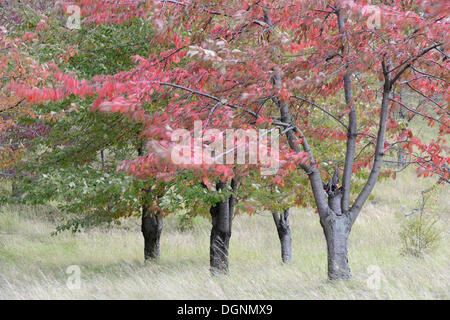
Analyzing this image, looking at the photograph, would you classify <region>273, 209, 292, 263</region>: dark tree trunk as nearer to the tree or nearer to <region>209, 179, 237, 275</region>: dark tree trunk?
<region>209, 179, 237, 275</region>: dark tree trunk

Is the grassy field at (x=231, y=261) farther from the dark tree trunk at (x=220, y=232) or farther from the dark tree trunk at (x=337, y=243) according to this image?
the dark tree trunk at (x=220, y=232)

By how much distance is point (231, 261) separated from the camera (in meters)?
13.1

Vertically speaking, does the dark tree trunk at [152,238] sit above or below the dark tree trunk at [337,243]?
below

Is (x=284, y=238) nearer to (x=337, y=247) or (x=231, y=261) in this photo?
(x=231, y=261)

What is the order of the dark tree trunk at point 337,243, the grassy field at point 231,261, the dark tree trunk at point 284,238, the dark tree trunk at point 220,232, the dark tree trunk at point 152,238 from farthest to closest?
the dark tree trunk at point 284,238 < the dark tree trunk at point 152,238 < the dark tree trunk at point 220,232 < the dark tree trunk at point 337,243 < the grassy field at point 231,261

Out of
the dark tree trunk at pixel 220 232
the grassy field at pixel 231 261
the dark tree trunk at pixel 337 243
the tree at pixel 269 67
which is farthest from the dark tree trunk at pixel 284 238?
the dark tree trunk at pixel 337 243

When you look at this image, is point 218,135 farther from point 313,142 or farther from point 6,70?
point 313,142

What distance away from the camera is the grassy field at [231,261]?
20.9 feet

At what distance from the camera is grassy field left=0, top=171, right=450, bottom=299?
20.9 feet

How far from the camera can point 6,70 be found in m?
8.20

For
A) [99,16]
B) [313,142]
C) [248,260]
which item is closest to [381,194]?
[248,260]

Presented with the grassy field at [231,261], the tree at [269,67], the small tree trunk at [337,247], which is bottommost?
the grassy field at [231,261]
